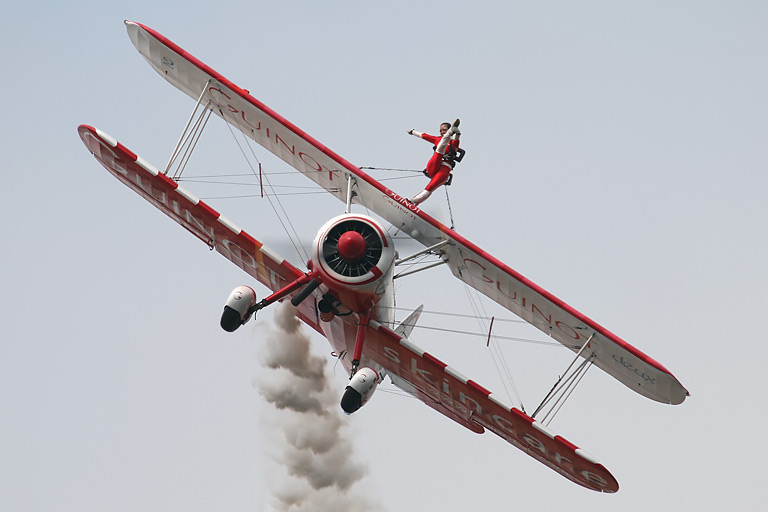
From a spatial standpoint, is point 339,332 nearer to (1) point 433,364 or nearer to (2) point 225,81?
(1) point 433,364

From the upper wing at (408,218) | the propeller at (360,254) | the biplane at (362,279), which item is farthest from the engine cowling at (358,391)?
the upper wing at (408,218)

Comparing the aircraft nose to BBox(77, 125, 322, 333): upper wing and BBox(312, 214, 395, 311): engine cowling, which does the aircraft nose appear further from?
BBox(77, 125, 322, 333): upper wing

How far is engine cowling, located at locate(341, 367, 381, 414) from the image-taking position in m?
22.2

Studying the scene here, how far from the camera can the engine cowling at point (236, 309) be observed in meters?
22.4

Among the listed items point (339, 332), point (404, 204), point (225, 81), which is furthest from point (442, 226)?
point (225, 81)

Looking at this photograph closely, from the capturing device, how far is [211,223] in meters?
23.1

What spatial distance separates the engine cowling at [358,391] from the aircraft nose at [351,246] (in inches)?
70.6

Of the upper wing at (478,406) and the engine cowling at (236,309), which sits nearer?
the engine cowling at (236,309)

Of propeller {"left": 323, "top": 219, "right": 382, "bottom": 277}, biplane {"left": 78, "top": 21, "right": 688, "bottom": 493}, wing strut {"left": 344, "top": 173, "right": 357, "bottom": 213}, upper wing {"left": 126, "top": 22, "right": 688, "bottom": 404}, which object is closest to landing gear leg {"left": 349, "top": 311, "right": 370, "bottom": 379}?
biplane {"left": 78, "top": 21, "right": 688, "bottom": 493}

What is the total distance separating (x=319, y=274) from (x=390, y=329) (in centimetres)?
157

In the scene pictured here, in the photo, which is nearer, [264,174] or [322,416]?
[264,174]

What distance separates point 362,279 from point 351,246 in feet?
1.86

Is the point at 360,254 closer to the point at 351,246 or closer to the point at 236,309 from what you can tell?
the point at 351,246

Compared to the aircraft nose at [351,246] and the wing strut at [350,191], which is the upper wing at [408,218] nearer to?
the wing strut at [350,191]
